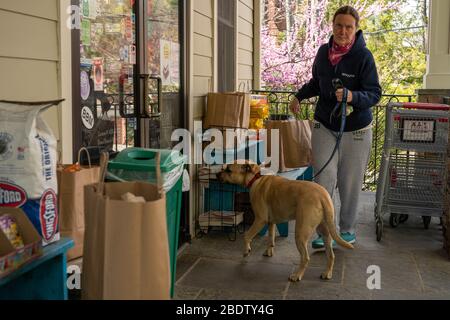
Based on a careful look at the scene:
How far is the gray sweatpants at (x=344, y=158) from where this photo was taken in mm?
4184

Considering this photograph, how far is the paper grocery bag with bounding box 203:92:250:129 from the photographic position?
4609mm

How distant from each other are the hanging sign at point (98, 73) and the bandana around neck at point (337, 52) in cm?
192

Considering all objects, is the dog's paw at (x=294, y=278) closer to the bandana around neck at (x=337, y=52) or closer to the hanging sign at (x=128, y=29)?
the bandana around neck at (x=337, y=52)

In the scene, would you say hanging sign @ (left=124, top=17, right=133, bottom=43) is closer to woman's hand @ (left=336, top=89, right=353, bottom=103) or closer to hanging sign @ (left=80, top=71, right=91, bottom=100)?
hanging sign @ (left=80, top=71, right=91, bottom=100)

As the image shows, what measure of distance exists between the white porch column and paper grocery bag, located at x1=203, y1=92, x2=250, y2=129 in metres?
2.89

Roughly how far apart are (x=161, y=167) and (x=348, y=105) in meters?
1.94

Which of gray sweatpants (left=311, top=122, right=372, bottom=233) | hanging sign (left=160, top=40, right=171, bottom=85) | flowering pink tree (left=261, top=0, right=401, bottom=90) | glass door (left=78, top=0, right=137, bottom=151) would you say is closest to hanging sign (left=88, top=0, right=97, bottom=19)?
glass door (left=78, top=0, right=137, bottom=151)

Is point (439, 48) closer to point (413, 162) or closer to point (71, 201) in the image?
point (413, 162)

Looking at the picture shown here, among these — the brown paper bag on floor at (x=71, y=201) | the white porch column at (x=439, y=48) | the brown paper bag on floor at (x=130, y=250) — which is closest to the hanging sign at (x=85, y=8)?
the brown paper bag on floor at (x=71, y=201)

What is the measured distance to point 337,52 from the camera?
415cm

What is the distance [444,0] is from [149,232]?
582 centimetres

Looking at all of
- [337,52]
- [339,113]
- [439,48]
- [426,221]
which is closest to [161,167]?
[339,113]

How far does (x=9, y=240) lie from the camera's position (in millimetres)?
1719

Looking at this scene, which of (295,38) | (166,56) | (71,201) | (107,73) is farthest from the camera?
(295,38)
